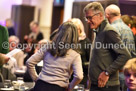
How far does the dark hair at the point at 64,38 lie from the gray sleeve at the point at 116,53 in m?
0.40

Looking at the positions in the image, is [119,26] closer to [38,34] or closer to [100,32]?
[100,32]

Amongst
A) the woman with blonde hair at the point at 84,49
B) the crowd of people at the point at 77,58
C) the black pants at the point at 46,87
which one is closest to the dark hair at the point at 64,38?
the crowd of people at the point at 77,58

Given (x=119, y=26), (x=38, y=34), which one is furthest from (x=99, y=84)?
(x=38, y=34)

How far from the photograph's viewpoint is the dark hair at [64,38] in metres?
3.74

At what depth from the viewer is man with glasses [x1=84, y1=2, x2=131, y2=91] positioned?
3.89m

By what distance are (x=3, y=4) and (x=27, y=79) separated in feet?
33.0

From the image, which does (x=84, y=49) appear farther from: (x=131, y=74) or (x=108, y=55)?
(x=131, y=74)

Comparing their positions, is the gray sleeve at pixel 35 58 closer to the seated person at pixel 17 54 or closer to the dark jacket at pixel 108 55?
the dark jacket at pixel 108 55

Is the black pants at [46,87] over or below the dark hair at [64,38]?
below

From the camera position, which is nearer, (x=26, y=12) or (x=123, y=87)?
(x=123, y=87)

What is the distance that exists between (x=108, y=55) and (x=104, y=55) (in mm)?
47

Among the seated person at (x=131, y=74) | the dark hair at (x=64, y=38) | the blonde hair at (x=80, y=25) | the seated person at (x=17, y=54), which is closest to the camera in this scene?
the seated person at (x=131, y=74)

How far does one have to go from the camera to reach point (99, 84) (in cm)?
393

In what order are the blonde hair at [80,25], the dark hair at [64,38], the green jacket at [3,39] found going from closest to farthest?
1. the dark hair at [64,38]
2. the green jacket at [3,39]
3. the blonde hair at [80,25]
